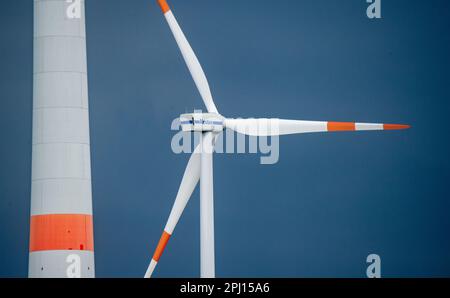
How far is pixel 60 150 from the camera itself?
46.6 metres

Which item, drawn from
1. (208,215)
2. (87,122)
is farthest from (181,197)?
(87,122)

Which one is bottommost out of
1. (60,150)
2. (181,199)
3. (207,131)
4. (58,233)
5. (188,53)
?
(58,233)

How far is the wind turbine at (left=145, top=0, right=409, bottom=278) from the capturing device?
4084 centimetres

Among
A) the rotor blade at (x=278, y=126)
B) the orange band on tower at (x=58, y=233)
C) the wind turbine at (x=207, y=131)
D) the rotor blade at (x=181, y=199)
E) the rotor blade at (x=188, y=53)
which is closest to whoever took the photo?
the wind turbine at (x=207, y=131)

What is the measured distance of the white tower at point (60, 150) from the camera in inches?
1816

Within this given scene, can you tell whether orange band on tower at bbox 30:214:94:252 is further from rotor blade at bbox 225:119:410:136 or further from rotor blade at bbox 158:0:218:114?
rotor blade at bbox 225:119:410:136

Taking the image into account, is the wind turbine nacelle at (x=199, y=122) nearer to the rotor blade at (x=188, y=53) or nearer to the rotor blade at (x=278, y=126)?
the rotor blade at (x=278, y=126)

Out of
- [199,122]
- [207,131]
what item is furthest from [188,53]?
[207,131]

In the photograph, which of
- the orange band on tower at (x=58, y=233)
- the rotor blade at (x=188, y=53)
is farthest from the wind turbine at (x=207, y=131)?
the orange band on tower at (x=58, y=233)

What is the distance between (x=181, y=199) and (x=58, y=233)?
21.4ft

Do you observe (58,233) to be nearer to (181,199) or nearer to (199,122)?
(181,199)

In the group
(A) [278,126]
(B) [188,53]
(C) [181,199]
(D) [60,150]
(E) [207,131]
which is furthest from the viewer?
(D) [60,150]

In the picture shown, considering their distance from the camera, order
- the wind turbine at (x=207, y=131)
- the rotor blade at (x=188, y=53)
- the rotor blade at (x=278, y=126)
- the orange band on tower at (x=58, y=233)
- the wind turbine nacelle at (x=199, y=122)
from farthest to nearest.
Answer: the orange band on tower at (x=58, y=233) → the rotor blade at (x=188, y=53) → the rotor blade at (x=278, y=126) → the wind turbine at (x=207, y=131) → the wind turbine nacelle at (x=199, y=122)
